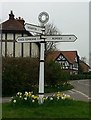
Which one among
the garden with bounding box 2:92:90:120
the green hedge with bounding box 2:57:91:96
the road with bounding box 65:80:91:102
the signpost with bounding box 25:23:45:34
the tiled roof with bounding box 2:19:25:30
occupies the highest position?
the tiled roof with bounding box 2:19:25:30

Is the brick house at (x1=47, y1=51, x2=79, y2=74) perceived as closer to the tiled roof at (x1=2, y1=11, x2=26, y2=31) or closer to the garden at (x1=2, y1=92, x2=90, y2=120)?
the tiled roof at (x1=2, y1=11, x2=26, y2=31)

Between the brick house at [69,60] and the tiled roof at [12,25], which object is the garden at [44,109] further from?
the brick house at [69,60]

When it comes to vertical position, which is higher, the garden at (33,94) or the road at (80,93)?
the garden at (33,94)

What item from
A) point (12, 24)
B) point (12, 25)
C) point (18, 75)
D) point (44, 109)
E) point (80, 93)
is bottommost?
point (80, 93)

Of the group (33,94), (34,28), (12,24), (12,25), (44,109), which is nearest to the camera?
(44,109)

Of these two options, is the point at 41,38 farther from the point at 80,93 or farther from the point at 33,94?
the point at 80,93

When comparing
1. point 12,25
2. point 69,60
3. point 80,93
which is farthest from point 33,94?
point 69,60

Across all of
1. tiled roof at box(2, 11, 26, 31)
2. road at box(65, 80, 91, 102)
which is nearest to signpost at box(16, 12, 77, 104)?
road at box(65, 80, 91, 102)

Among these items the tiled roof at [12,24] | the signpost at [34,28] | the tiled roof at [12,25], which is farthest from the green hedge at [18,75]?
the tiled roof at [12,25]

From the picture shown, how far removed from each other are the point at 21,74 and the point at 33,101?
1393 cm

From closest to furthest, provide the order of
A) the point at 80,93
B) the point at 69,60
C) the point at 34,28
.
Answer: the point at 34,28, the point at 80,93, the point at 69,60

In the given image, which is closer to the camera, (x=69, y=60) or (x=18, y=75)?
(x=18, y=75)

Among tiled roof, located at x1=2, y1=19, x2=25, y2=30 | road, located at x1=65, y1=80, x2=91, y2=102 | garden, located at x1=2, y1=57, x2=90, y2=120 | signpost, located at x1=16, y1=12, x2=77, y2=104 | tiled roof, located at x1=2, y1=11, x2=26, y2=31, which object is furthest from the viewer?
tiled roof, located at x1=2, y1=19, x2=25, y2=30

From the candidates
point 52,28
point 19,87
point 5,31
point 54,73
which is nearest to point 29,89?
point 19,87
